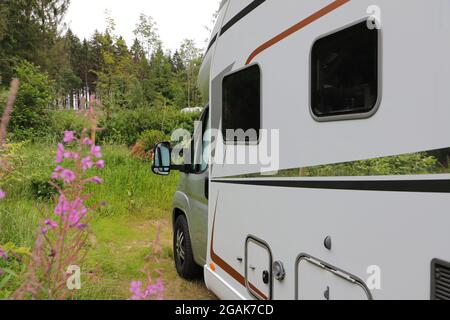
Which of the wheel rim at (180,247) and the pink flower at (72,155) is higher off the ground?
the pink flower at (72,155)

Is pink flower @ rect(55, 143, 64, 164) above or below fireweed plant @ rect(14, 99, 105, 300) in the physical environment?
above

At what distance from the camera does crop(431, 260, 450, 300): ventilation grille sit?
139 centimetres

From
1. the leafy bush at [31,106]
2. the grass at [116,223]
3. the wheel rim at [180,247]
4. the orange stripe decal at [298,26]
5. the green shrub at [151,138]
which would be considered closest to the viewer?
the orange stripe decal at [298,26]

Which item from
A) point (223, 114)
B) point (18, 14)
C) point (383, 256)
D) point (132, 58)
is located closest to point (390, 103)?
point (383, 256)

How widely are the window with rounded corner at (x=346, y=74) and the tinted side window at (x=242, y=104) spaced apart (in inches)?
25.3

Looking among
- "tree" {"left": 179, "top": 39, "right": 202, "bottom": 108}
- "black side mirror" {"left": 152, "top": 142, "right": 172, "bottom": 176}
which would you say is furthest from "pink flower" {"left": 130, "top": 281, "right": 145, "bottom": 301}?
"tree" {"left": 179, "top": 39, "right": 202, "bottom": 108}

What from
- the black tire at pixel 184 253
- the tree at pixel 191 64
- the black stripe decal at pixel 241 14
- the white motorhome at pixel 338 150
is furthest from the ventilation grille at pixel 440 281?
the tree at pixel 191 64

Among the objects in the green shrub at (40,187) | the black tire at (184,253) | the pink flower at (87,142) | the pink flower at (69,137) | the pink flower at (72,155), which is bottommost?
the black tire at (184,253)

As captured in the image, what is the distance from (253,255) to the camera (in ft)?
8.86

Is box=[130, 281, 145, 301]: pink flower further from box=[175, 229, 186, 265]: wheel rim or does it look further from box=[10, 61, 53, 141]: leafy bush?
box=[10, 61, 53, 141]: leafy bush

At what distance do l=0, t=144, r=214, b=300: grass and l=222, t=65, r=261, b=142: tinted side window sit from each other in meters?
1.03

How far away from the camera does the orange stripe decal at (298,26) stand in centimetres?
193

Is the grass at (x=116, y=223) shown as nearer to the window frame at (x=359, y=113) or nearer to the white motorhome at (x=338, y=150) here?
the white motorhome at (x=338, y=150)
